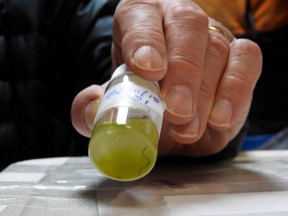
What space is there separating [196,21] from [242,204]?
0.58 feet

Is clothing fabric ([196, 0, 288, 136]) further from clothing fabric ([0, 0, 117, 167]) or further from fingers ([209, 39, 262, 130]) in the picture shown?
fingers ([209, 39, 262, 130])

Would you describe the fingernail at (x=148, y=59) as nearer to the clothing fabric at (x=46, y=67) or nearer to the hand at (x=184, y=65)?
the hand at (x=184, y=65)

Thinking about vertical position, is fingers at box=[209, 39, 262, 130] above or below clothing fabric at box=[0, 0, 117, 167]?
above

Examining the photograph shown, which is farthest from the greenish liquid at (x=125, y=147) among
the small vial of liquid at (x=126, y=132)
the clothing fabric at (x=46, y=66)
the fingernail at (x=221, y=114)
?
the clothing fabric at (x=46, y=66)

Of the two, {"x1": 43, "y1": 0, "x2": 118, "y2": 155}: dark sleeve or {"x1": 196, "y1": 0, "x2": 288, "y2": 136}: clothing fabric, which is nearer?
{"x1": 43, "y1": 0, "x2": 118, "y2": 155}: dark sleeve

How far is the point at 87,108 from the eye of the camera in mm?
409

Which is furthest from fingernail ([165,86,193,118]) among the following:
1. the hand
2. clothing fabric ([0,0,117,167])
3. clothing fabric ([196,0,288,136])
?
clothing fabric ([196,0,288,136])

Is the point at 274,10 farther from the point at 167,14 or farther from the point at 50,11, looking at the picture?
the point at 167,14

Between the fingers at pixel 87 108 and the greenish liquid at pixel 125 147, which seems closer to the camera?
the greenish liquid at pixel 125 147

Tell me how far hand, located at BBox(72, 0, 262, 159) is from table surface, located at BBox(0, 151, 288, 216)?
4 centimetres

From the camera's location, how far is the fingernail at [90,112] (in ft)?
1.33

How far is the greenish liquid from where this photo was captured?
0.29 meters

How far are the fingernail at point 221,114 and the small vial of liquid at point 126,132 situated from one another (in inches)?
4.1

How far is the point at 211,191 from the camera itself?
37cm
